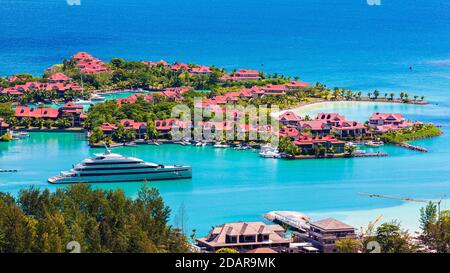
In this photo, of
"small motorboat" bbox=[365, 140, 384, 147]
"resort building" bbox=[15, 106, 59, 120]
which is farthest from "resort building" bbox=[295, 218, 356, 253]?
"resort building" bbox=[15, 106, 59, 120]

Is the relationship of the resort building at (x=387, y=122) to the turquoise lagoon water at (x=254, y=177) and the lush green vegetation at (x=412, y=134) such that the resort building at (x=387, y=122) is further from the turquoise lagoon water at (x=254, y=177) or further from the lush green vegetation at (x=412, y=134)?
the turquoise lagoon water at (x=254, y=177)

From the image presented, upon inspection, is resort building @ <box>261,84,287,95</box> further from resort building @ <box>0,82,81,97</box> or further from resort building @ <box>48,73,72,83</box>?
resort building @ <box>48,73,72,83</box>

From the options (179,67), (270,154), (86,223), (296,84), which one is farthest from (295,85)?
(86,223)

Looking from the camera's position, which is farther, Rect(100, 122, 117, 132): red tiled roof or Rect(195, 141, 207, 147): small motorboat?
Rect(100, 122, 117, 132): red tiled roof

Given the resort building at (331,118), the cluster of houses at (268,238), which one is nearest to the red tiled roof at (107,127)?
the resort building at (331,118)

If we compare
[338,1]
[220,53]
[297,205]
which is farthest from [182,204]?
[338,1]
